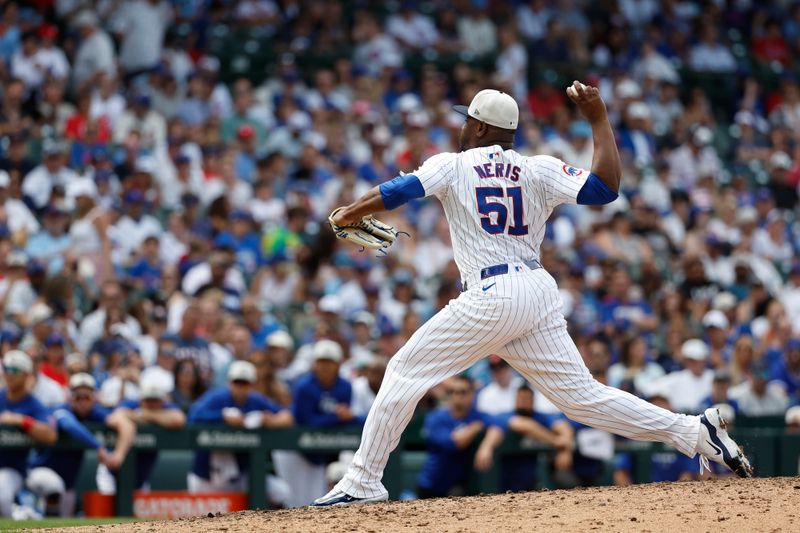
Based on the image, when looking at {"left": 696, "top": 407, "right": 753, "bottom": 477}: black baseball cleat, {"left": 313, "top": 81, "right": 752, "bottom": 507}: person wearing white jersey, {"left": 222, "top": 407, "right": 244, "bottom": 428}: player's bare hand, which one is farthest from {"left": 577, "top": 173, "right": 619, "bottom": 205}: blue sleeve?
{"left": 222, "top": 407, "right": 244, "bottom": 428}: player's bare hand

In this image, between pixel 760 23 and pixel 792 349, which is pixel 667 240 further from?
pixel 760 23

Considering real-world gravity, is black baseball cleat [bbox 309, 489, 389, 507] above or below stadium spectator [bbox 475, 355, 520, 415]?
below

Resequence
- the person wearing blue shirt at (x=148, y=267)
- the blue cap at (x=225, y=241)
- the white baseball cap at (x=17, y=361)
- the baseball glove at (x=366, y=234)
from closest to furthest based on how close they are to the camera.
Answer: the baseball glove at (x=366, y=234)
the white baseball cap at (x=17, y=361)
the person wearing blue shirt at (x=148, y=267)
the blue cap at (x=225, y=241)

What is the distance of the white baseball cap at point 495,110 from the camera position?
6352mm

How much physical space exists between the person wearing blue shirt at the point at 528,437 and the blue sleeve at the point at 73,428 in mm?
2653

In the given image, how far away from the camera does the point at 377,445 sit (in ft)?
20.6

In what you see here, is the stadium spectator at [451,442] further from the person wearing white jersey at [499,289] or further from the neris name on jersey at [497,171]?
the neris name on jersey at [497,171]

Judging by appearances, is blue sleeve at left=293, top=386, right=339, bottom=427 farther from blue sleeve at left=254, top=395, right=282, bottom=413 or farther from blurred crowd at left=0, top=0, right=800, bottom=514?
blue sleeve at left=254, top=395, right=282, bottom=413

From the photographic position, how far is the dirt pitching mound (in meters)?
5.69

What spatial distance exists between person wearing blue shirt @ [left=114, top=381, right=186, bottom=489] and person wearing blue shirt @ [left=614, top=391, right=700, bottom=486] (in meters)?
3.27

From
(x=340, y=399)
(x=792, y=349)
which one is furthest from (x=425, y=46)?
(x=340, y=399)

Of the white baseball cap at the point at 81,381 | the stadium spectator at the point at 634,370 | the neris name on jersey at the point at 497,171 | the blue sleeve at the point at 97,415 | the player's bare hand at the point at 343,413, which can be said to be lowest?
the blue sleeve at the point at 97,415

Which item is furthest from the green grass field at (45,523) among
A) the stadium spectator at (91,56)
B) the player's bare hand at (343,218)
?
the stadium spectator at (91,56)

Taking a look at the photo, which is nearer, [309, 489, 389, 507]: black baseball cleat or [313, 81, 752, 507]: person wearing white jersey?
[313, 81, 752, 507]: person wearing white jersey
